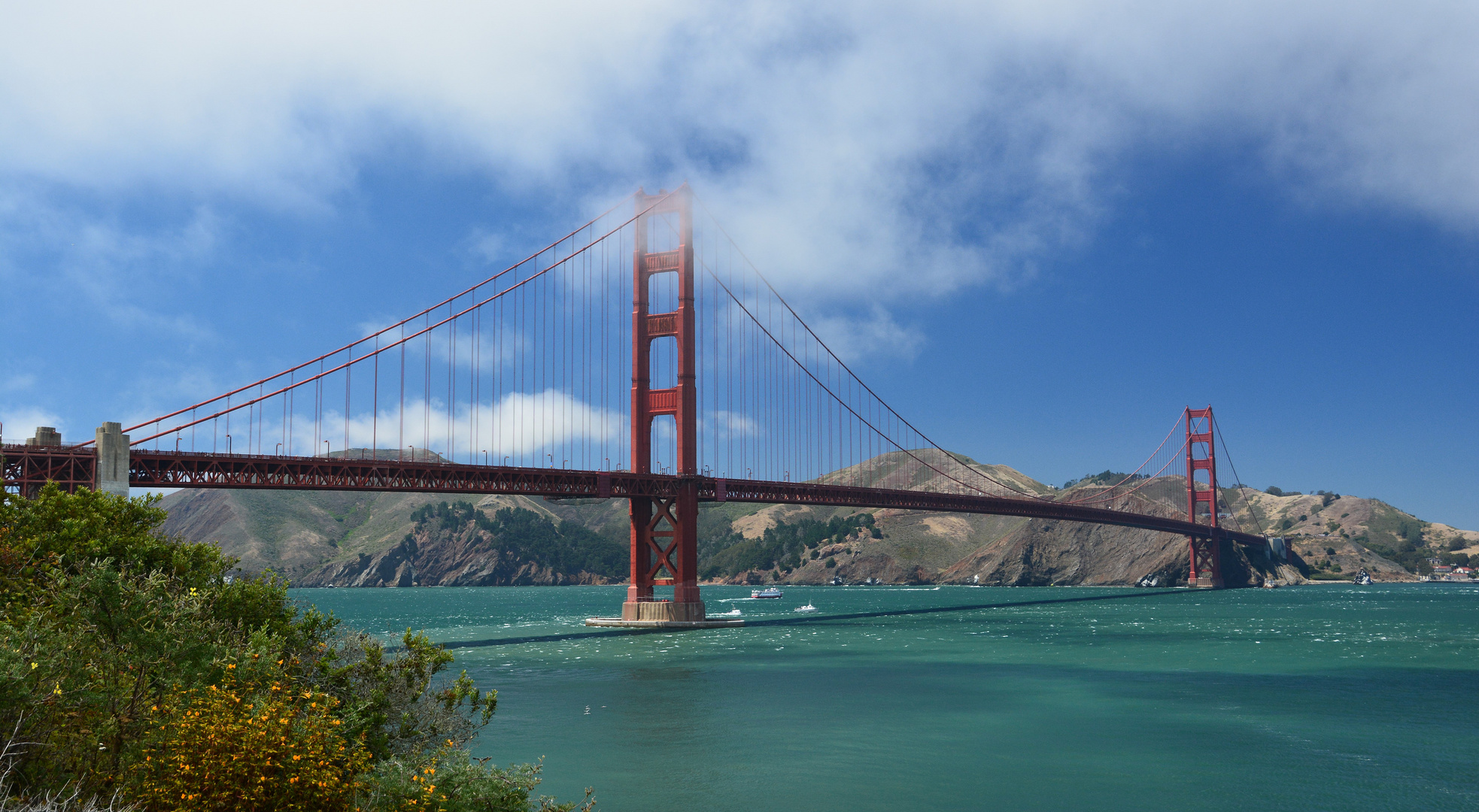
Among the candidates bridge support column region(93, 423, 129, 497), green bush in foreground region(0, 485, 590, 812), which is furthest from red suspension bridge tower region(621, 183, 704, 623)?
green bush in foreground region(0, 485, 590, 812)

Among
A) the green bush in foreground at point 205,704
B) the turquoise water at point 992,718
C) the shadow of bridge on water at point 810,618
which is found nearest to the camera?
the green bush in foreground at point 205,704

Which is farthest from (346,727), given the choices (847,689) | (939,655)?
(939,655)

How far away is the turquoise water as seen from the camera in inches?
844

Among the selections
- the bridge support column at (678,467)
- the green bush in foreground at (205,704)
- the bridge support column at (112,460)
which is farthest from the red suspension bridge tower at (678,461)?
the green bush in foreground at (205,704)

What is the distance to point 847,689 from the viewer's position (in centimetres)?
3712

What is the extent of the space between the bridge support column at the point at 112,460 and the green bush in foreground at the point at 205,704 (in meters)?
34.3

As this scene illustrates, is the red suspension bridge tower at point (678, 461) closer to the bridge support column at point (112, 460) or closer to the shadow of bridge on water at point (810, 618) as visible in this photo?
the shadow of bridge on water at point (810, 618)

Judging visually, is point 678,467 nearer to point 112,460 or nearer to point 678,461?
point 678,461

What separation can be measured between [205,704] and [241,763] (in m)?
1.36

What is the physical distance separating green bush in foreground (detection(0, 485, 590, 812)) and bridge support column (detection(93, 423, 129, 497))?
112 feet

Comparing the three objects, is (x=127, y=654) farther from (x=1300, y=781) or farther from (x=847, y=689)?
(x=847, y=689)

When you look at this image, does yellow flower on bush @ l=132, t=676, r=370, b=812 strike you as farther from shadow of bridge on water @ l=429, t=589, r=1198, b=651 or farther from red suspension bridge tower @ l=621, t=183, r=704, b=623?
red suspension bridge tower @ l=621, t=183, r=704, b=623

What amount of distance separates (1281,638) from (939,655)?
25.4 metres

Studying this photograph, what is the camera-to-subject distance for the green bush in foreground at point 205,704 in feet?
35.8
